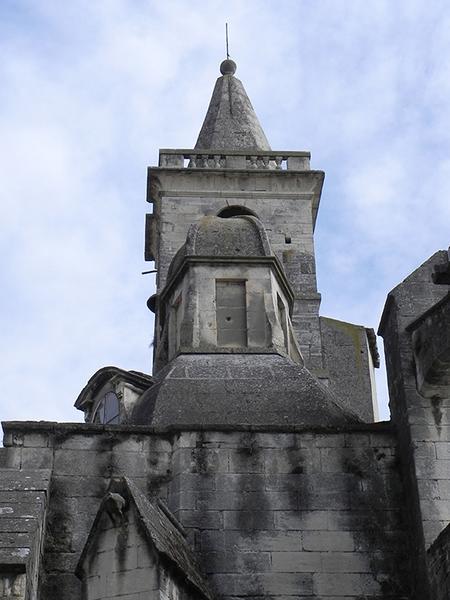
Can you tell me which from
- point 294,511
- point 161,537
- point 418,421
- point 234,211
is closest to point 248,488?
point 294,511

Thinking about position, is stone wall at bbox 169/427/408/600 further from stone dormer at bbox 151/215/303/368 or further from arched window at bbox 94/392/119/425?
arched window at bbox 94/392/119/425

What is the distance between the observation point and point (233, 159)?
90.5 ft

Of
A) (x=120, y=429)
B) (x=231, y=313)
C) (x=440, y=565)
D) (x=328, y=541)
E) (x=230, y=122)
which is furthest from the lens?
(x=230, y=122)

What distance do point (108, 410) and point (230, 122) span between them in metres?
14.8

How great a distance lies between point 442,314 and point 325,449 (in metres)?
1.77

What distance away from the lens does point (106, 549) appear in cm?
988

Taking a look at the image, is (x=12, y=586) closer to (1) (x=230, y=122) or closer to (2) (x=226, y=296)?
(2) (x=226, y=296)

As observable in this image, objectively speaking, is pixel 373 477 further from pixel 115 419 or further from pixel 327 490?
pixel 115 419

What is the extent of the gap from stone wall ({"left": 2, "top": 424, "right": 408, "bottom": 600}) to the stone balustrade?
54.0 feet

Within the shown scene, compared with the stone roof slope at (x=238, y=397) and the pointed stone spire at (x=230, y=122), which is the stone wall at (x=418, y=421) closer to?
the stone roof slope at (x=238, y=397)

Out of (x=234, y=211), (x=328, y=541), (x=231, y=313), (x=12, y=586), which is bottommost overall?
(x=12, y=586)

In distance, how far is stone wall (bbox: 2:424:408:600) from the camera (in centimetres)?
1077

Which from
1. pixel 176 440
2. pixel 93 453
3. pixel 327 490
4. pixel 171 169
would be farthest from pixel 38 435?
pixel 171 169

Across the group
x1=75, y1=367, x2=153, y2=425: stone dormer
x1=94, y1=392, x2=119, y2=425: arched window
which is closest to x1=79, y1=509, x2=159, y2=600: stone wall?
x1=75, y1=367, x2=153, y2=425: stone dormer
